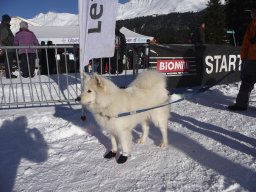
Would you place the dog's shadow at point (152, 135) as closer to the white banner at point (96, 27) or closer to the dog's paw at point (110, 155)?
the dog's paw at point (110, 155)

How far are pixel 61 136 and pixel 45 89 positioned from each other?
154 inches

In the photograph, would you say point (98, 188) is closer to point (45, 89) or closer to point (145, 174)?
point (145, 174)

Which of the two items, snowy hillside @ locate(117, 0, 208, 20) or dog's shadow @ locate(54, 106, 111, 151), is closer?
dog's shadow @ locate(54, 106, 111, 151)

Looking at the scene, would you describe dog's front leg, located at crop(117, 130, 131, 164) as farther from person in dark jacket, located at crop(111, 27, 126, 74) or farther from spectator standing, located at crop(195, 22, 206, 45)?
spectator standing, located at crop(195, 22, 206, 45)

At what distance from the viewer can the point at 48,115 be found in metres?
6.18

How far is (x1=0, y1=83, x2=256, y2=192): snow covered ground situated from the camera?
3.55 metres

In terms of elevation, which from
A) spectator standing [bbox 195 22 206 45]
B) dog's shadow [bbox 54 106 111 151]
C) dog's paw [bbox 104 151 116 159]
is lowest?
dog's shadow [bbox 54 106 111 151]

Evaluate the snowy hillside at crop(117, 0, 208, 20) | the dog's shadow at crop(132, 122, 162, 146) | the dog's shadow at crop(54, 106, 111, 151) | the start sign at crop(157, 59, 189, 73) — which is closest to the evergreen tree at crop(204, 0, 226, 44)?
the start sign at crop(157, 59, 189, 73)

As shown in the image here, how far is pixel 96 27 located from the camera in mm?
5516

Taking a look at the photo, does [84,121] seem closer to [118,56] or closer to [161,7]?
[118,56]

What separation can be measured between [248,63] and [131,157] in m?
3.43

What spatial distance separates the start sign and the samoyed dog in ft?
12.1

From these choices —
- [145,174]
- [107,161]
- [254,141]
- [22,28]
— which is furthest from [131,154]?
[22,28]

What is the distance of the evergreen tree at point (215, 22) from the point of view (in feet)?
116
